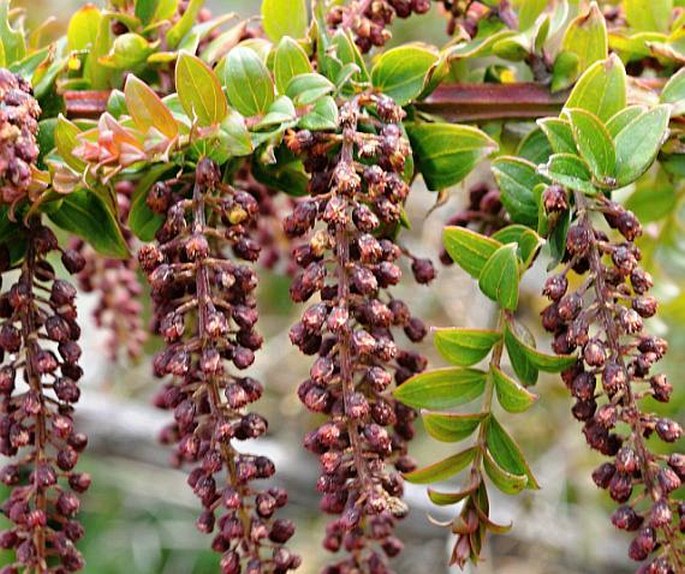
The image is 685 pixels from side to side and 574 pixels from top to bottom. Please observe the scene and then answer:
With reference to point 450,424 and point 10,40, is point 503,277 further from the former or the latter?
point 10,40

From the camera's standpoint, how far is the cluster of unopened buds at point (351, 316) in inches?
21.2

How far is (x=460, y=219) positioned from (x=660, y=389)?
0.86 feet

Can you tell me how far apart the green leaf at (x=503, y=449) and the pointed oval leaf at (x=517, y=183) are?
139 millimetres

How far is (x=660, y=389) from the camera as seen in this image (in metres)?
0.57

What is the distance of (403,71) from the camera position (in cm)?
69

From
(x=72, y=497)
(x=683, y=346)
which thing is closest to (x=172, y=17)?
(x=72, y=497)

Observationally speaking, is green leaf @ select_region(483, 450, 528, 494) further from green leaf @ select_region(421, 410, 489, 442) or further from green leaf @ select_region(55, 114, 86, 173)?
green leaf @ select_region(55, 114, 86, 173)

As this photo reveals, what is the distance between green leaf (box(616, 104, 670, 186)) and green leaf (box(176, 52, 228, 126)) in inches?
9.7

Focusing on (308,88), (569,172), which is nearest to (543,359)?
(569,172)

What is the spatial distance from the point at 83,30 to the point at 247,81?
20 cm

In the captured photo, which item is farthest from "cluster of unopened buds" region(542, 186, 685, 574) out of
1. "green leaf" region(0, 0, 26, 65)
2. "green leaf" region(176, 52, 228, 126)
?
"green leaf" region(0, 0, 26, 65)

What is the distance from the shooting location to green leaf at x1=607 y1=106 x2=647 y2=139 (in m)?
0.64

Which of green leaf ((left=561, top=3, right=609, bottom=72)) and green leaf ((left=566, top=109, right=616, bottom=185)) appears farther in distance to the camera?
green leaf ((left=561, top=3, right=609, bottom=72))

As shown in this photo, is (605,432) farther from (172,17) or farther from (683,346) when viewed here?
(683,346)
